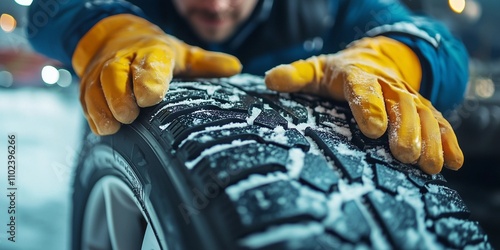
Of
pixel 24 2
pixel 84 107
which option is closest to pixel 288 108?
pixel 84 107

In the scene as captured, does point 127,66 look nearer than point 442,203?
No

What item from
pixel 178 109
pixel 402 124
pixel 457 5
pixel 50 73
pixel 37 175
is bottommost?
pixel 37 175

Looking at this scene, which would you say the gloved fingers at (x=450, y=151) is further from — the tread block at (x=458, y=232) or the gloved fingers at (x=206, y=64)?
the gloved fingers at (x=206, y=64)

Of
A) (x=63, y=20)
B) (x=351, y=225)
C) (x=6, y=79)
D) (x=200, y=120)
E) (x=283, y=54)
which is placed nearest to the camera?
(x=351, y=225)

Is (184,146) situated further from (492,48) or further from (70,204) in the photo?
(492,48)

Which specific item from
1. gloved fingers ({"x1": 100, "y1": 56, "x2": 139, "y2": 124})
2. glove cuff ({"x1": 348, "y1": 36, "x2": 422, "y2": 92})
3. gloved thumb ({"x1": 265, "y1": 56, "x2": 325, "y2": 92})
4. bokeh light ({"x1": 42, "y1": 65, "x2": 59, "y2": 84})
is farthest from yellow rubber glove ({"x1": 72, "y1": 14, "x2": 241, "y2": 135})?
bokeh light ({"x1": 42, "y1": 65, "x2": 59, "y2": 84})

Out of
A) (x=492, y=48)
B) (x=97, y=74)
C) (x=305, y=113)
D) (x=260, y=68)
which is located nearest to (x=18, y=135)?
(x=97, y=74)

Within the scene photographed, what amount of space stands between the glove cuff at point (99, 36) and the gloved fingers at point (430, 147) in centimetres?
43

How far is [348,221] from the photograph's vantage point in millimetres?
395

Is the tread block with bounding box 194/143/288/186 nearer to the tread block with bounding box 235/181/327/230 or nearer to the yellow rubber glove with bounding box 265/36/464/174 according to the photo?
the tread block with bounding box 235/181/327/230

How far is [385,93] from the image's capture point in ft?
1.85

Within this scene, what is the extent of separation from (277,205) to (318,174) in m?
0.06

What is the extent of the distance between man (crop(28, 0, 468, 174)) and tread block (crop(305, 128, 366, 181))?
0.13ft

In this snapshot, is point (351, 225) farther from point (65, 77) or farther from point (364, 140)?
point (65, 77)
